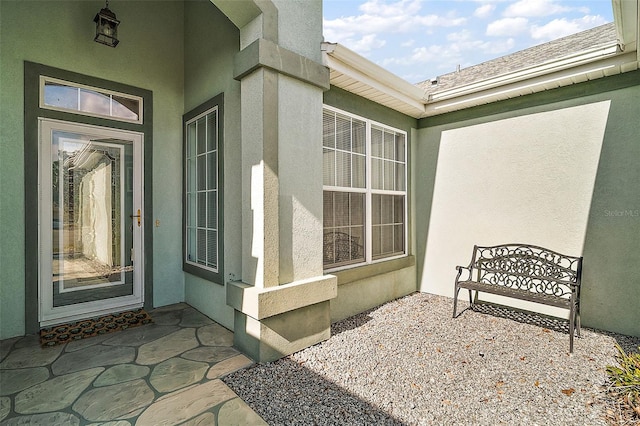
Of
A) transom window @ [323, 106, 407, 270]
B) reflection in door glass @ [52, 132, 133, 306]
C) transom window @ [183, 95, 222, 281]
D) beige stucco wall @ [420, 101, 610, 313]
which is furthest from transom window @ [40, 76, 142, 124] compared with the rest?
beige stucco wall @ [420, 101, 610, 313]

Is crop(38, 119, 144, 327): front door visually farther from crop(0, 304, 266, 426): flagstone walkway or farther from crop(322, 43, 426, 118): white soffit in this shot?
crop(322, 43, 426, 118): white soffit

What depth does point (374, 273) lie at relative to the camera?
4445mm

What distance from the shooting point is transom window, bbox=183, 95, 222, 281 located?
385 cm

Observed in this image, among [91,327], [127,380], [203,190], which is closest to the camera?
[127,380]

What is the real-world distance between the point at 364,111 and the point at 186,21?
2.93 m

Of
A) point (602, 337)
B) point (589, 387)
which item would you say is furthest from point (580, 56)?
point (589, 387)

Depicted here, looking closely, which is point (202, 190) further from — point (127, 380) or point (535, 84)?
point (535, 84)

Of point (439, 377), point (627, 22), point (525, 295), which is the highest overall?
point (627, 22)

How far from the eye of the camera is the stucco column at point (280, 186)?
9.42 ft

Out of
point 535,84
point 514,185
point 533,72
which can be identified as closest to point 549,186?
point 514,185

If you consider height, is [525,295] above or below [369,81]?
below

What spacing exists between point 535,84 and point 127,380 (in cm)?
547

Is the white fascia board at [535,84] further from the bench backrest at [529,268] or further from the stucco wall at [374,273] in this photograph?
the bench backrest at [529,268]

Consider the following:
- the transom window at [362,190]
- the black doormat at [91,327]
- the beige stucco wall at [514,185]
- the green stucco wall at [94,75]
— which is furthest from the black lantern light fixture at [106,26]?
the beige stucco wall at [514,185]
